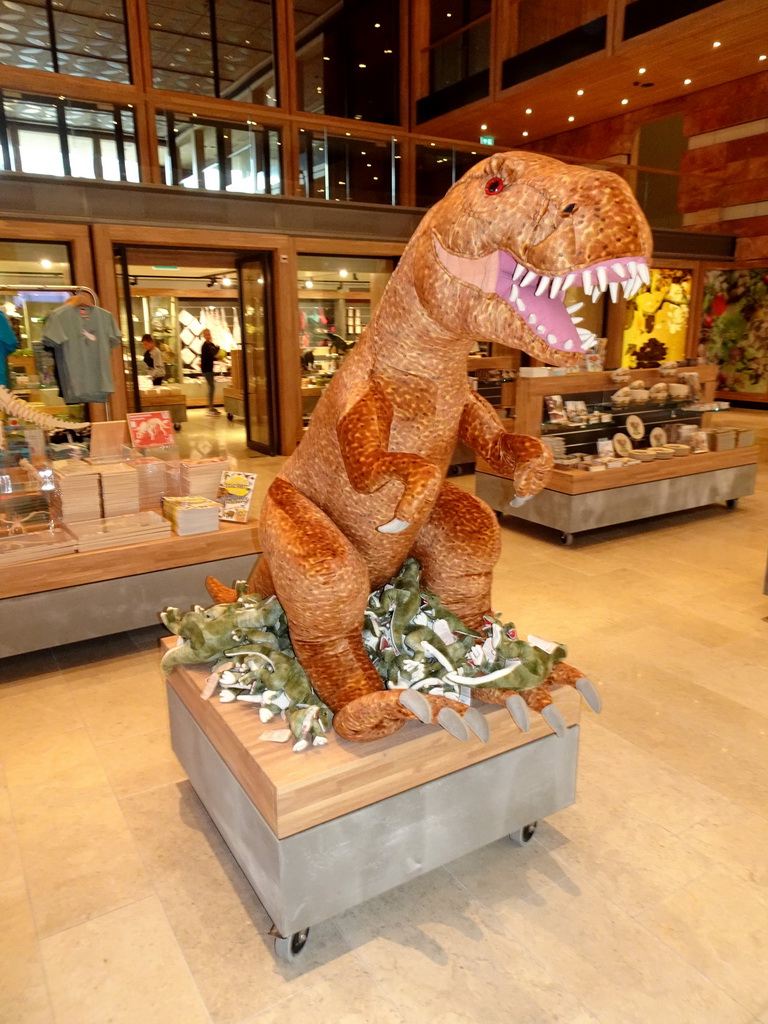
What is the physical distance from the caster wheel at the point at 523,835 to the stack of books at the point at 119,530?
82.7 inches

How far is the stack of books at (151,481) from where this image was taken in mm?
3596

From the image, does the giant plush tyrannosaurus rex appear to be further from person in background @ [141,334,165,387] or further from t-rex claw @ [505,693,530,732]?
person in background @ [141,334,165,387]

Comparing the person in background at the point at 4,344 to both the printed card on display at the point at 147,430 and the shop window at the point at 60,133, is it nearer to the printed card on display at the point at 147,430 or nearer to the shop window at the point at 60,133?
the printed card on display at the point at 147,430

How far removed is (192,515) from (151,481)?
407 mm

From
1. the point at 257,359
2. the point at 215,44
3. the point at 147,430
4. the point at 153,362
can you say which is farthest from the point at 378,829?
the point at 215,44

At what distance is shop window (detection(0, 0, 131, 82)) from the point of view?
32.6ft

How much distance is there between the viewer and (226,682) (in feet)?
6.27

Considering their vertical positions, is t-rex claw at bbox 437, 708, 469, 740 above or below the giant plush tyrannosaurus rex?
below

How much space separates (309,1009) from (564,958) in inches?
24.0

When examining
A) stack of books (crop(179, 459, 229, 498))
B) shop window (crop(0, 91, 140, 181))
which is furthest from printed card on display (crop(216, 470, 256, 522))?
shop window (crop(0, 91, 140, 181))

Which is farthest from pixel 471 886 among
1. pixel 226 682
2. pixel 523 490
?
pixel 523 490

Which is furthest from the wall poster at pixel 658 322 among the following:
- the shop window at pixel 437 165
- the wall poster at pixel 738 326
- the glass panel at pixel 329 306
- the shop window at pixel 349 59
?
the shop window at pixel 349 59

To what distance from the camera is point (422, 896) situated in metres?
1.88

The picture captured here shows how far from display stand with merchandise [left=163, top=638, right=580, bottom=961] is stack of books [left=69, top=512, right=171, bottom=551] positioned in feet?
4.58
